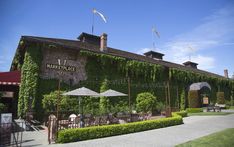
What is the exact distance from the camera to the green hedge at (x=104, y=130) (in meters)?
10.3

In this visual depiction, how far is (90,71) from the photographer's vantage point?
2081 centimetres

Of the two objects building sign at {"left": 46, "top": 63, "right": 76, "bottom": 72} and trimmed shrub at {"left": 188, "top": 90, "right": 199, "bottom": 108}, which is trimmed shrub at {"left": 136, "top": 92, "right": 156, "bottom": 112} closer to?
building sign at {"left": 46, "top": 63, "right": 76, "bottom": 72}

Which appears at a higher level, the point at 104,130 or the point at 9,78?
the point at 9,78

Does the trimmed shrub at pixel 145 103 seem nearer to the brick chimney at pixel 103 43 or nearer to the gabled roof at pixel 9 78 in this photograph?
the brick chimney at pixel 103 43

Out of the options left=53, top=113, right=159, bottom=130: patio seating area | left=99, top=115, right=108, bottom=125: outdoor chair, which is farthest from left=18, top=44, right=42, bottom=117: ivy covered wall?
left=99, top=115, right=108, bottom=125: outdoor chair

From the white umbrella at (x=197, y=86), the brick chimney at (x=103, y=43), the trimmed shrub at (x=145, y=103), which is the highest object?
the brick chimney at (x=103, y=43)

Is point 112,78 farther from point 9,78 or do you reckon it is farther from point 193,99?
point 193,99

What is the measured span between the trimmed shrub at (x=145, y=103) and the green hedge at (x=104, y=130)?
24.0 feet

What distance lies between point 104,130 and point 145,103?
11.9 m

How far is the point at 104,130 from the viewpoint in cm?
1170

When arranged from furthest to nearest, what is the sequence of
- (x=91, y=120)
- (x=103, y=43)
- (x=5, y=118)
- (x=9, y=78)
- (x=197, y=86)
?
(x=197, y=86)
(x=103, y=43)
(x=9, y=78)
(x=91, y=120)
(x=5, y=118)

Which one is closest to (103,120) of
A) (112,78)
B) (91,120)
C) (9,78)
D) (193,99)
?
(91,120)

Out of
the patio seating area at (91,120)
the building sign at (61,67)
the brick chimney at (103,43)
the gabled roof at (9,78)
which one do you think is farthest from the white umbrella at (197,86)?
the gabled roof at (9,78)

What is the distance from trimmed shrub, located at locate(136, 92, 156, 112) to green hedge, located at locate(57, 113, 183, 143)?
24.0ft
